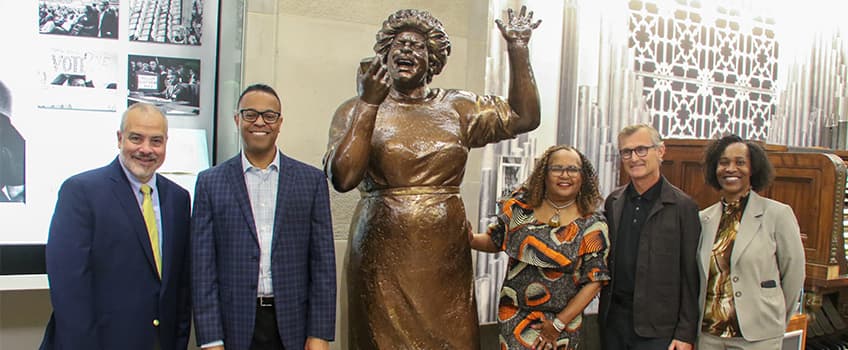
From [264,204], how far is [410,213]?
1.66ft

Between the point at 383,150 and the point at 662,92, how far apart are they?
11.2 feet

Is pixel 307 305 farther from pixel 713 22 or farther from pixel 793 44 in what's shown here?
pixel 793 44

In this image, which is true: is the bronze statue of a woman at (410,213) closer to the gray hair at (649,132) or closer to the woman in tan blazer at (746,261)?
the gray hair at (649,132)

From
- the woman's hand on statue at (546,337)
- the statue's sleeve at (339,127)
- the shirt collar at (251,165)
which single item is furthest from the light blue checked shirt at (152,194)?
the woman's hand on statue at (546,337)

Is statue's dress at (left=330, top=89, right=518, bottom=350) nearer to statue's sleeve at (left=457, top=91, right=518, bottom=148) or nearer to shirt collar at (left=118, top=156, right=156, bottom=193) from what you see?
statue's sleeve at (left=457, top=91, right=518, bottom=148)

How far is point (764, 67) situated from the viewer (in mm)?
5480

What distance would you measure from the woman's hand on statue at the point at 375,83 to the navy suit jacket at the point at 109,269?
777mm

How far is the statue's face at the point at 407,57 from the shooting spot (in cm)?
229

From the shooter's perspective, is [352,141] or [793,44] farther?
[793,44]

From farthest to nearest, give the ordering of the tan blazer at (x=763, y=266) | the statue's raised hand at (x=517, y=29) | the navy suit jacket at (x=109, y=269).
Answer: the tan blazer at (x=763, y=266) → the statue's raised hand at (x=517, y=29) → the navy suit jacket at (x=109, y=269)

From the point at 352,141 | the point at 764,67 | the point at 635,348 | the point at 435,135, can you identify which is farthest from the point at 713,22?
the point at 352,141

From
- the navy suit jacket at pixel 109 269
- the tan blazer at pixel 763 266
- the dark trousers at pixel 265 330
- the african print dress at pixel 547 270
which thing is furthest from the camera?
the tan blazer at pixel 763 266

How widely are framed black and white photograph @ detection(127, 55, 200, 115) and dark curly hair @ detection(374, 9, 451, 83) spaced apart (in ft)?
4.93

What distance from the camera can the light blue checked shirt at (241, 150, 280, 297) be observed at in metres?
2.24
